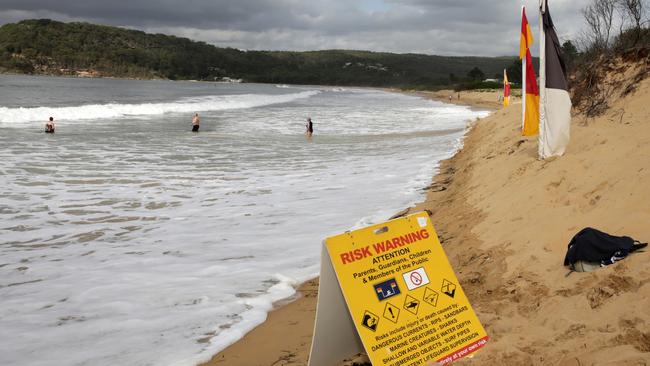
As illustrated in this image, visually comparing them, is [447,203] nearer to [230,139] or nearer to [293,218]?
[293,218]

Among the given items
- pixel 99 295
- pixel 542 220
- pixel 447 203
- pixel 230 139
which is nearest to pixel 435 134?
pixel 230 139

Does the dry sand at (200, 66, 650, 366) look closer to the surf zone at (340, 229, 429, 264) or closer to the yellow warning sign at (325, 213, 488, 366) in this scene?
the yellow warning sign at (325, 213, 488, 366)

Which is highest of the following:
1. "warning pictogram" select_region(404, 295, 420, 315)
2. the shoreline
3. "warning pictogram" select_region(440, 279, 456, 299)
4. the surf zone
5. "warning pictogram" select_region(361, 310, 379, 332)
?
the surf zone

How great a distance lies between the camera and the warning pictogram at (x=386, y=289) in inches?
145

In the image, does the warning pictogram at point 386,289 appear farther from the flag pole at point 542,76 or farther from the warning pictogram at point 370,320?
the flag pole at point 542,76

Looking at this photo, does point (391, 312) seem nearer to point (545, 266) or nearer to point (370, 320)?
point (370, 320)

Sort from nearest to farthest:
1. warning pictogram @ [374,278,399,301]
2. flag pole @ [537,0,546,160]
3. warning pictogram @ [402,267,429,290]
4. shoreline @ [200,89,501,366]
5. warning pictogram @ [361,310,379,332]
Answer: warning pictogram @ [361,310,379,332]
warning pictogram @ [374,278,399,301]
warning pictogram @ [402,267,429,290]
shoreline @ [200,89,501,366]
flag pole @ [537,0,546,160]

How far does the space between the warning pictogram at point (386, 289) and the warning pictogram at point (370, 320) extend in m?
0.13

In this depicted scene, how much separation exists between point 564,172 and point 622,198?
1.76m

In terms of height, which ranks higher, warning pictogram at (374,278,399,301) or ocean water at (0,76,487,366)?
warning pictogram at (374,278,399,301)

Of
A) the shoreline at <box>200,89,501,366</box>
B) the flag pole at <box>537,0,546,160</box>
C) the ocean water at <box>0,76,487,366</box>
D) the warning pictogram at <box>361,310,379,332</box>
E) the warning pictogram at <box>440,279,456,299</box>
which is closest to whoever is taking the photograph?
the warning pictogram at <box>361,310,379,332</box>

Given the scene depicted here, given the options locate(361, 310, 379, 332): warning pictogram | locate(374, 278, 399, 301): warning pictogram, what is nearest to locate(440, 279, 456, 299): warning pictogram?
locate(374, 278, 399, 301): warning pictogram

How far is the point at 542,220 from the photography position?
6242mm

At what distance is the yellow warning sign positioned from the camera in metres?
3.58
